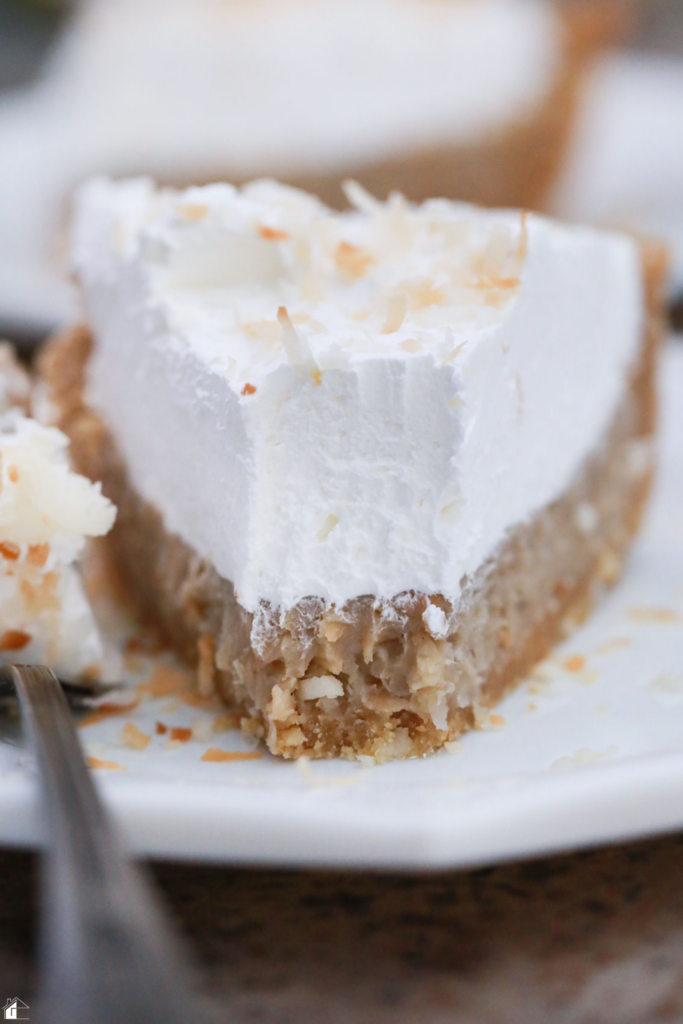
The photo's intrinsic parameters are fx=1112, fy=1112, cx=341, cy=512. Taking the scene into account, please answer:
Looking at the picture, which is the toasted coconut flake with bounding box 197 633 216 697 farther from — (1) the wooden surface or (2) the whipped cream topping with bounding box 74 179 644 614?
(1) the wooden surface

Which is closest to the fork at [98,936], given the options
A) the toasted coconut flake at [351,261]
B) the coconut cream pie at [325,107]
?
the toasted coconut flake at [351,261]

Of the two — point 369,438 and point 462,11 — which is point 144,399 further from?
point 462,11

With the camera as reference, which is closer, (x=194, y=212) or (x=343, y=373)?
(x=343, y=373)

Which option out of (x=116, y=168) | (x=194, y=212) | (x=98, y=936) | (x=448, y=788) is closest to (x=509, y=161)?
(x=116, y=168)

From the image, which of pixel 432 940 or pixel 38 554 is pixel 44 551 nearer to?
pixel 38 554

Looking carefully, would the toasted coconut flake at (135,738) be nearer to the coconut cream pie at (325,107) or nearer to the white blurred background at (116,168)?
the white blurred background at (116,168)
